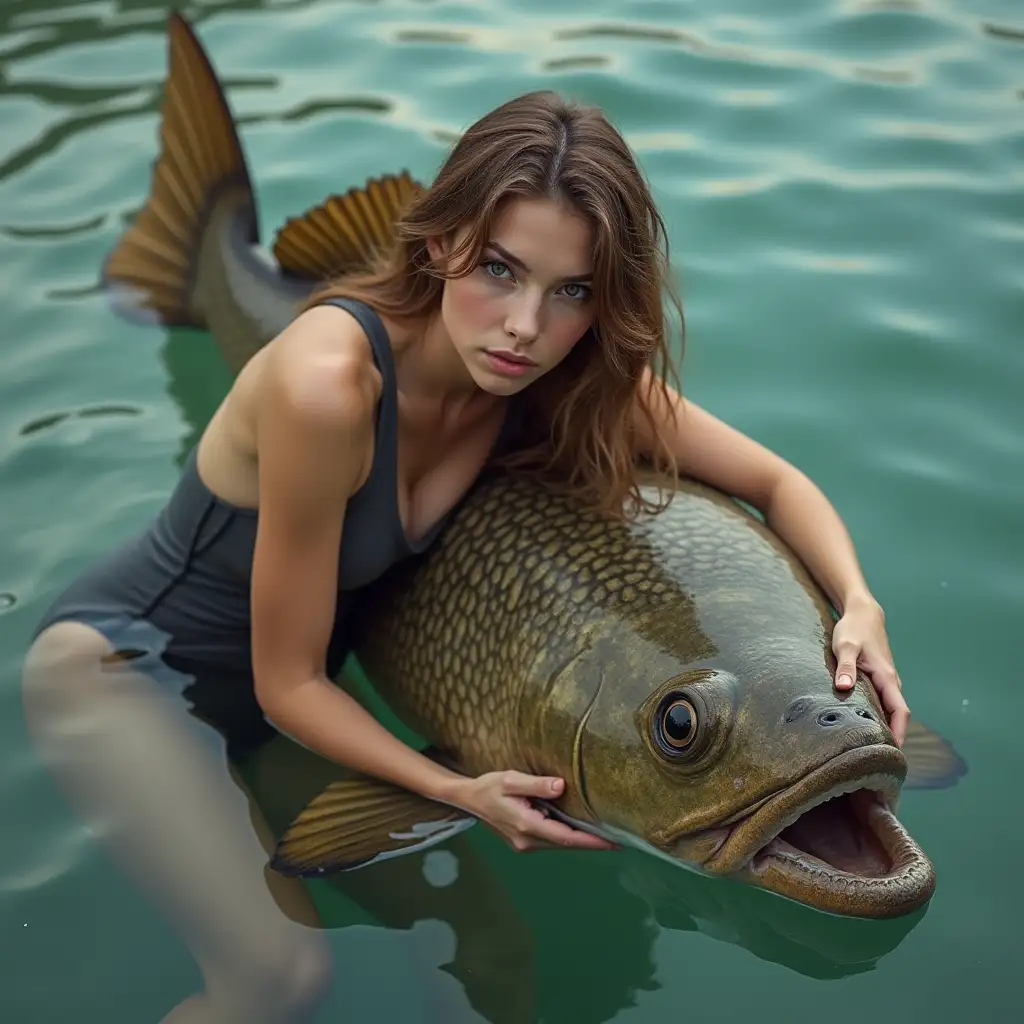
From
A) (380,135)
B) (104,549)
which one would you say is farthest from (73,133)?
(104,549)

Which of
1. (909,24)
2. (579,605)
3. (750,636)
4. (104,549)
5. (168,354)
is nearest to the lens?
(750,636)

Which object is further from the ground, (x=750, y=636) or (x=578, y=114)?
(x=578, y=114)

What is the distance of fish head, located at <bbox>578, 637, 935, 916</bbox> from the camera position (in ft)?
8.06

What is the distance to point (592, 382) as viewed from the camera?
3141mm

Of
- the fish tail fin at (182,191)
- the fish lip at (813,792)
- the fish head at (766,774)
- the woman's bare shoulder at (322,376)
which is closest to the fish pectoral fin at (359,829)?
the fish head at (766,774)

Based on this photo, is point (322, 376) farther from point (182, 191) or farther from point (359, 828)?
point (182, 191)

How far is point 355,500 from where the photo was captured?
3049 mm

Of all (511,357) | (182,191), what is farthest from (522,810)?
(182,191)

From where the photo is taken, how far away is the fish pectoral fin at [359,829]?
9.92 feet

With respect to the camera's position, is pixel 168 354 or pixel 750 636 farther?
pixel 168 354

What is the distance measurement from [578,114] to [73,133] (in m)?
3.93

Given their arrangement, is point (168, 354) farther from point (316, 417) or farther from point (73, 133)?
point (316, 417)

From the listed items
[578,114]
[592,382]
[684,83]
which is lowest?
[684,83]

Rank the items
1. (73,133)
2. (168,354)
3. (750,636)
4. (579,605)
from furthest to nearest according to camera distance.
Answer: (73,133)
(168,354)
(579,605)
(750,636)
